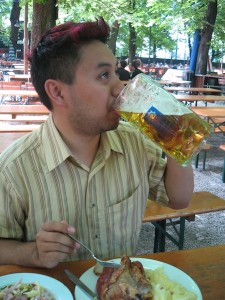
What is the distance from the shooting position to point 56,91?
4.21ft

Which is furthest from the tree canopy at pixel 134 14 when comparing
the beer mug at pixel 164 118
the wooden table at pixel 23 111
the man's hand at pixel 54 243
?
the man's hand at pixel 54 243

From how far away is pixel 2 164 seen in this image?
48.2 inches

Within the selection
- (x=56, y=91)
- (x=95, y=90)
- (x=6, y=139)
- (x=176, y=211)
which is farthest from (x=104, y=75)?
(x=6, y=139)

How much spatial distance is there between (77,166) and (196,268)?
1.70ft

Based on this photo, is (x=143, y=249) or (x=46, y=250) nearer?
(x=46, y=250)

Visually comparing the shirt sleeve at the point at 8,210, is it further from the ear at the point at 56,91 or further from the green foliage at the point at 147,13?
the green foliage at the point at 147,13

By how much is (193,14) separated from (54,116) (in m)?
11.4

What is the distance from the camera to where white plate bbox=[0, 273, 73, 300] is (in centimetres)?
89

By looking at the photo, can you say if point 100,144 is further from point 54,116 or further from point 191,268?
point 191,268

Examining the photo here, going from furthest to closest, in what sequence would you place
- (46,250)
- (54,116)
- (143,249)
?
(143,249) < (54,116) < (46,250)

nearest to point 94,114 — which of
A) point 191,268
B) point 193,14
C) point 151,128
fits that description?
point 151,128

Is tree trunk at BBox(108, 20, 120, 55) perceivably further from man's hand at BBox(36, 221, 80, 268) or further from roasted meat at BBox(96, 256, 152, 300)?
roasted meat at BBox(96, 256, 152, 300)

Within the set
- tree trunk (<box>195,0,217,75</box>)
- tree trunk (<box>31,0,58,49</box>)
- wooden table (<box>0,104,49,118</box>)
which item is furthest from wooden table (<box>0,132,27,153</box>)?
tree trunk (<box>195,0,217,75</box>)

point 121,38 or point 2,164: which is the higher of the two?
point 121,38
